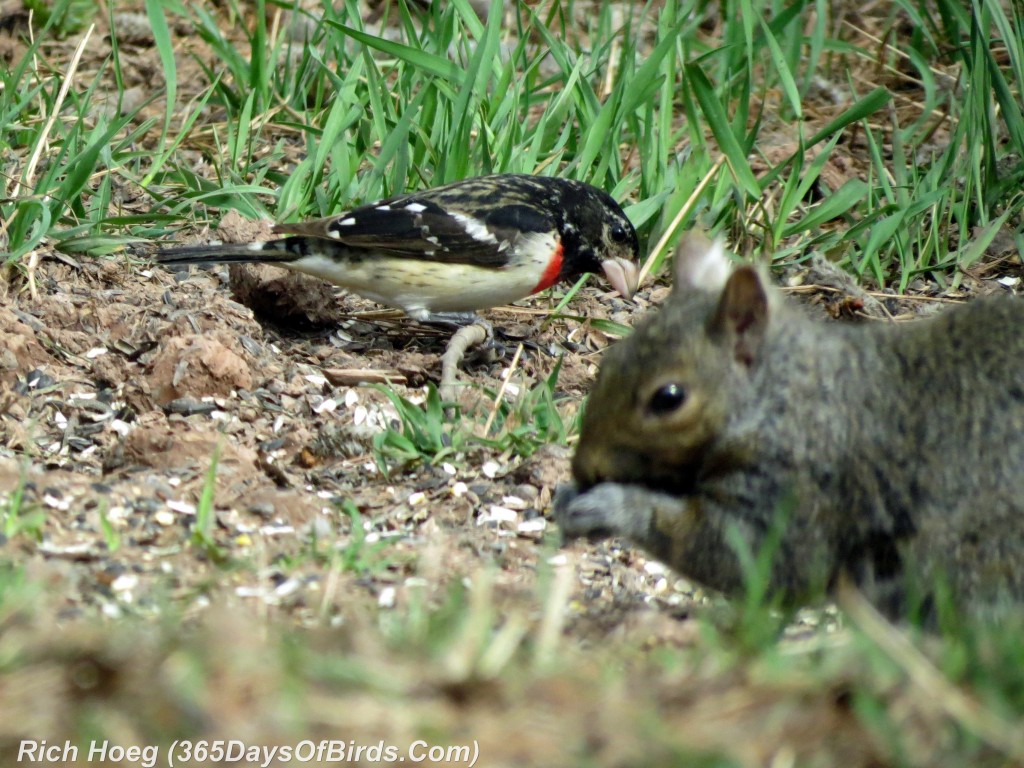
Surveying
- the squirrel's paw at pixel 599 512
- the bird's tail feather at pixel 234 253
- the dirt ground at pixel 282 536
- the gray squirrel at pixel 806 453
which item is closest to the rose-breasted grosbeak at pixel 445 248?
the bird's tail feather at pixel 234 253

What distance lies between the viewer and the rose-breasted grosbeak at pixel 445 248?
6.02 meters

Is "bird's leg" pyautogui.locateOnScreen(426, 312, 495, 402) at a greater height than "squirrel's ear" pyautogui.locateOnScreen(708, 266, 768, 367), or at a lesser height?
lesser

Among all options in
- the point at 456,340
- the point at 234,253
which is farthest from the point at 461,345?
the point at 234,253

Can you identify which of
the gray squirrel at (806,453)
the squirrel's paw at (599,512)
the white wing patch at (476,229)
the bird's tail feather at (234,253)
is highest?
the gray squirrel at (806,453)

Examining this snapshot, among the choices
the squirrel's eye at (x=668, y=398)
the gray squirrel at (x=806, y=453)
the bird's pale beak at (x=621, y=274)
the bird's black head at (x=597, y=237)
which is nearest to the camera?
the gray squirrel at (x=806, y=453)

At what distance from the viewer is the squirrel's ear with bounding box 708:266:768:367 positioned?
131 inches

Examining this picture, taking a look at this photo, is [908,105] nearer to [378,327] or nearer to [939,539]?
[378,327]

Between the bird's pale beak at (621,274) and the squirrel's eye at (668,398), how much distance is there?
295 centimetres

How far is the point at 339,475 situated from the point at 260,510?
68 centimetres

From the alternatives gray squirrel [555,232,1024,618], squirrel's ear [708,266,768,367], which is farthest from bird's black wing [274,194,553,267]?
squirrel's ear [708,266,768,367]

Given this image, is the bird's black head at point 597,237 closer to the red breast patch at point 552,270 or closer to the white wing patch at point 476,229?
the red breast patch at point 552,270

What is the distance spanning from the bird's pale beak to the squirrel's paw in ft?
9.63

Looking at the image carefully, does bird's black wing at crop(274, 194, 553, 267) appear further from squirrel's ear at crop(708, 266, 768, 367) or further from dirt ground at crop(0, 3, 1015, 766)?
squirrel's ear at crop(708, 266, 768, 367)

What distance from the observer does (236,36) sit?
8.71 m
